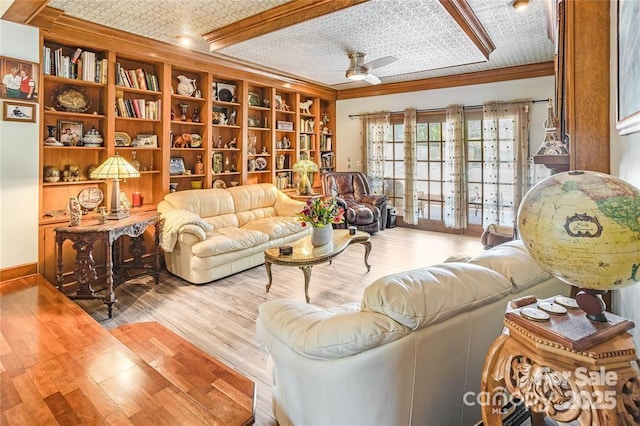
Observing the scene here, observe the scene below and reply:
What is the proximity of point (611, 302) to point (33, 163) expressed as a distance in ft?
15.0

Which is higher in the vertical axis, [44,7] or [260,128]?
[44,7]

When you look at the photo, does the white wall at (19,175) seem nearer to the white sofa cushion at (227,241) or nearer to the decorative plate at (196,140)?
the white sofa cushion at (227,241)

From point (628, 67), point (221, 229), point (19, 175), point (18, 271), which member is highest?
point (628, 67)

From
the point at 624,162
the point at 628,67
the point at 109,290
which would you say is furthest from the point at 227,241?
the point at 628,67

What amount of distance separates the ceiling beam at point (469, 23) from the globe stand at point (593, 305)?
119 inches

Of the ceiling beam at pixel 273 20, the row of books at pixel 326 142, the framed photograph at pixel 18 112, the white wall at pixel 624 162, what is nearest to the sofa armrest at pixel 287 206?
the row of books at pixel 326 142

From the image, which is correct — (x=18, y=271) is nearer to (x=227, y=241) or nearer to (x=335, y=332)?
(x=227, y=241)

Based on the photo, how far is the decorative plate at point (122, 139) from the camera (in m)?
4.33

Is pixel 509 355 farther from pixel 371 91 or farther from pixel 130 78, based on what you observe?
pixel 371 91

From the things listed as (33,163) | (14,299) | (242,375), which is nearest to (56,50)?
(33,163)

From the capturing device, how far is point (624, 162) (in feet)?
4.22

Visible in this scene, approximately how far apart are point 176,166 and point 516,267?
453cm

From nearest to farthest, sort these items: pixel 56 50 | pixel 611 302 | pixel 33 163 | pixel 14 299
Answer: pixel 611 302 → pixel 14 299 → pixel 33 163 → pixel 56 50

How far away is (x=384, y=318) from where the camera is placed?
1294 millimetres
